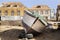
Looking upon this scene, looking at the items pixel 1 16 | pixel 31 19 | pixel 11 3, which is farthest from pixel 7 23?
pixel 11 3

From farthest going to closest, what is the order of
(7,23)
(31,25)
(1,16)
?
1. (1,16)
2. (7,23)
3. (31,25)

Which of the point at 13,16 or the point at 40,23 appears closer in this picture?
the point at 40,23

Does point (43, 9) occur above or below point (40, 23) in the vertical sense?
below

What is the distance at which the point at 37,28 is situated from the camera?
69.3 ft

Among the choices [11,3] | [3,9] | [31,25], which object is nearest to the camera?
[31,25]

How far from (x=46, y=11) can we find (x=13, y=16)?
1345 cm

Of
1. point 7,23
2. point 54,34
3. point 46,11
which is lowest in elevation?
point 46,11

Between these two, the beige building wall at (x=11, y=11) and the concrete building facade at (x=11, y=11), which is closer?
the concrete building facade at (x=11, y=11)

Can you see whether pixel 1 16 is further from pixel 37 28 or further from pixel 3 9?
pixel 37 28

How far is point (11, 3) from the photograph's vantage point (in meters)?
64.8

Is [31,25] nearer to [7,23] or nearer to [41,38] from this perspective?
[41,38]

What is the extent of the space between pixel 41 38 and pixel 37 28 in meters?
1.94

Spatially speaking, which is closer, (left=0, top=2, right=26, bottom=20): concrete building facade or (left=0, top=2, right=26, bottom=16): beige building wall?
(left=0, top=2, right=26, bottom=20): concrete building facade

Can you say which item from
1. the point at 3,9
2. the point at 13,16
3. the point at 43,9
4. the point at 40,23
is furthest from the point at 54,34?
the point at 43,9
